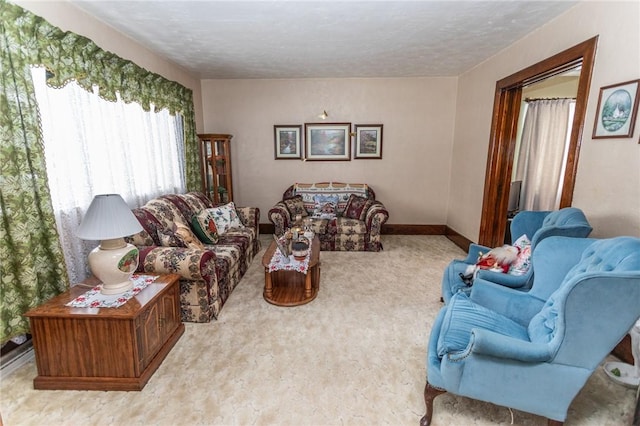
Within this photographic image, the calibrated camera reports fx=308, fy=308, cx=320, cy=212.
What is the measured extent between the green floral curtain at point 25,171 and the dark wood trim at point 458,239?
4546 millimetres

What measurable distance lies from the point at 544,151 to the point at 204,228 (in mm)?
4934

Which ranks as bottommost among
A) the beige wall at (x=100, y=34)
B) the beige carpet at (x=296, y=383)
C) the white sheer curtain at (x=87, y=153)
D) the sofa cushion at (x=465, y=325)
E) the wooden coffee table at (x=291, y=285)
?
the beige carpet at (x=296, y=383)

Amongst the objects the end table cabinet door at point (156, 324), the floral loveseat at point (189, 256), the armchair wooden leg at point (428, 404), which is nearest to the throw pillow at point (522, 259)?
the armchair wooden leg at point (428, 404)

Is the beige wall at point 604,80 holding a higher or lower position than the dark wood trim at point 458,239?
higher

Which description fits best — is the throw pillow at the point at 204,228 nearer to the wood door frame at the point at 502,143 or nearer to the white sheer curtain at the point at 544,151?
the wood door frame at the point at 502,143

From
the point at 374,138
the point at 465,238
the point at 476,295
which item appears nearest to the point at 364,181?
the point at 374,138

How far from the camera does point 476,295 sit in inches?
77.5

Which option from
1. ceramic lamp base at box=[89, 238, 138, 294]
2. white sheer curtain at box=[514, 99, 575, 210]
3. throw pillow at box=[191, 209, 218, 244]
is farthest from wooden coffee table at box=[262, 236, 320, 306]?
white sheer curtain at box=[514, 99, 575, 210]

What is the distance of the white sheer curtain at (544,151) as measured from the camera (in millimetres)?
4523

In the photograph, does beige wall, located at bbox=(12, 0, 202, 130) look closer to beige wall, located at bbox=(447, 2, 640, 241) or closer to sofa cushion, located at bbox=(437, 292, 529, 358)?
sofa cushion, located at bbox=(437, 292, 529, 358)

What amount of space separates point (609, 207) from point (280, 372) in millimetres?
2586

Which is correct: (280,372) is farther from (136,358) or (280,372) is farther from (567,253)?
(567,253)

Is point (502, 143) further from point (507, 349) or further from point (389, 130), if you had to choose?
point (507, 349)

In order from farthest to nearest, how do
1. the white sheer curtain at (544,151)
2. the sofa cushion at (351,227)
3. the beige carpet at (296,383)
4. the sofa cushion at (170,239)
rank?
the white sheer curtain at (544,151) < the sofa cushion at (351,227) < the sofa cushion at (170,239) < the beige carpet at (296,383)
